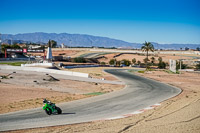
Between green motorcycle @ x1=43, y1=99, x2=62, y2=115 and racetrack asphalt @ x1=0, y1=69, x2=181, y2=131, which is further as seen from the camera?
green motorcycle @ x1=43, y1=99, x2=62, y2=115

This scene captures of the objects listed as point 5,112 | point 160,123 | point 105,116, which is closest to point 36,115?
point 5,112

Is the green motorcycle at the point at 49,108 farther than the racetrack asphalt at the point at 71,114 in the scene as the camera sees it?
Yes

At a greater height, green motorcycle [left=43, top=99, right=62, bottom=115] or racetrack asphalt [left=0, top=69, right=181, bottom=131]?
green motorcycle [left=43, top=99, right=62, bottom=115]

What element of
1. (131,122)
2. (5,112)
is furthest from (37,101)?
(131,122)

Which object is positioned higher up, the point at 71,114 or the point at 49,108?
the point at 49,108

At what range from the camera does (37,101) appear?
898 inches

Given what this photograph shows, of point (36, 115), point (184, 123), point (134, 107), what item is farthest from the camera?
point (134, 107)

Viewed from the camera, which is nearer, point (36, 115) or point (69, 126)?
point (69, 126)

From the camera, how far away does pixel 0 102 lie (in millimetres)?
21656

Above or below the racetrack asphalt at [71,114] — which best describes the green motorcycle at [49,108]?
above

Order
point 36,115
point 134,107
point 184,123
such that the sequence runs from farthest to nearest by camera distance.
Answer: point 134,107, point 36,115, point 184,123

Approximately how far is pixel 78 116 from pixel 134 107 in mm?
6042

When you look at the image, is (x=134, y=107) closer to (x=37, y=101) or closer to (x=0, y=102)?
(x=37, y=101)

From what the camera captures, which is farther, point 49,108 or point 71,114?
point 71,114
